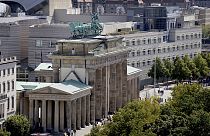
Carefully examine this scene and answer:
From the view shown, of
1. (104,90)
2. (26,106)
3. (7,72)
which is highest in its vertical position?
(7,72)

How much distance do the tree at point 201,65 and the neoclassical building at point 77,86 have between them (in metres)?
37.3

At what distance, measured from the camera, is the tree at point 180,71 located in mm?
163375

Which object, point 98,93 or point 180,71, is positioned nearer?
point 98,93

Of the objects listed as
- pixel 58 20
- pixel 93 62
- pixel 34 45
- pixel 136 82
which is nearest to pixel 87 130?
pixel 93 62

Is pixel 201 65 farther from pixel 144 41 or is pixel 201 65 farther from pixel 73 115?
pixel 73 115

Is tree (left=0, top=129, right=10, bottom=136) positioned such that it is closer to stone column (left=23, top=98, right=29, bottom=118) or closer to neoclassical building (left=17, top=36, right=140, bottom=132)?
neoclassical building (left=17, top=36, right=140, bottom=132)

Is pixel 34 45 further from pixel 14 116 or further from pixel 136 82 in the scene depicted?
pixel 14 116

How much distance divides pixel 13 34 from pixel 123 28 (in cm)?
2280

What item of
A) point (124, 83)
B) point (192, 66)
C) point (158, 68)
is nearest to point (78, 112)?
point (124, 83)

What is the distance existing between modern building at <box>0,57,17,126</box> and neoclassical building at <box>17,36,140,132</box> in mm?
2410

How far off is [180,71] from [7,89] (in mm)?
60143

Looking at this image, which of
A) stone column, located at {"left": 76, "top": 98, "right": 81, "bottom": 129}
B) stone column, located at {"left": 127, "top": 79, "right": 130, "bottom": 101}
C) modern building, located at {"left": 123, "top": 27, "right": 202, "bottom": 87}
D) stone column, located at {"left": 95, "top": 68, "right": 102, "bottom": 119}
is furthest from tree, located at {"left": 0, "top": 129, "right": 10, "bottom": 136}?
modern building, located at {"left": 123, "top": 27, "right": 202, "bottom": 87}

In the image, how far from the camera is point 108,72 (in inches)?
4936

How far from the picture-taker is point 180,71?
164250 millimetres
